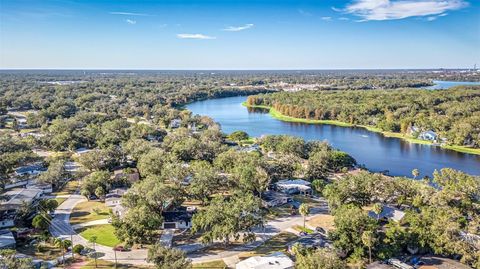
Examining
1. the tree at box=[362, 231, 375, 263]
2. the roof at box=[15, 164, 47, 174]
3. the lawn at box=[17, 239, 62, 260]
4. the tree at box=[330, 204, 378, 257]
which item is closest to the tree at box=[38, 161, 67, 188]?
the roof at box=[15, 164, 47, 174]

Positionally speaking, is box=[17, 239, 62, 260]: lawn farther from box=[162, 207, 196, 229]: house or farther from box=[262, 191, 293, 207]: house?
box=[262, 191, 293, 207]: house

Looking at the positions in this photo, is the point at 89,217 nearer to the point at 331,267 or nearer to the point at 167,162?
the point at 167,162

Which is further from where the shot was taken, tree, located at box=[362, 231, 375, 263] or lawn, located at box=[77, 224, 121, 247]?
lawn, located at box=[77, 224, 121, 247]

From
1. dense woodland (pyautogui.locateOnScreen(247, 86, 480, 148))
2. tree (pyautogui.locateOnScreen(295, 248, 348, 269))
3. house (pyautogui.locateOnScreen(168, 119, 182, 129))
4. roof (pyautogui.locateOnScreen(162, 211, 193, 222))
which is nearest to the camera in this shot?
tree (pyautogui.locateOnScreen(295, 248, 348, 269))

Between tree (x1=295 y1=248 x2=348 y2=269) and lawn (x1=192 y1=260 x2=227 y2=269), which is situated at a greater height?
tree (x1=295 y1=248 x2=348 y2=269)

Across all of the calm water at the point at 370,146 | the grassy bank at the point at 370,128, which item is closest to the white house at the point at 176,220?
the calm water at the point at 370,146
